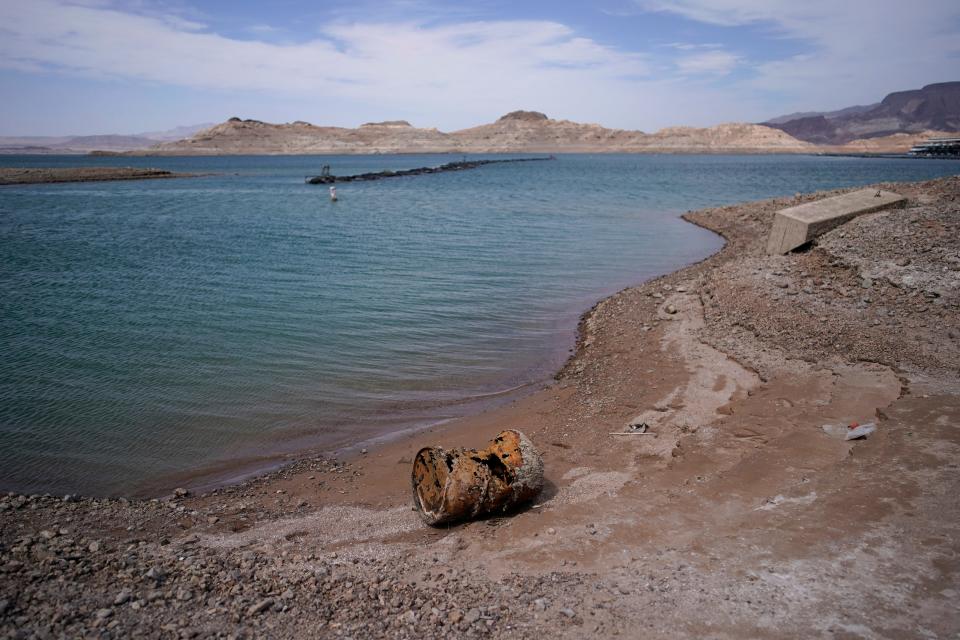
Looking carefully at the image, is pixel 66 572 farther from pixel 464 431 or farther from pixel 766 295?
pixel 766 295

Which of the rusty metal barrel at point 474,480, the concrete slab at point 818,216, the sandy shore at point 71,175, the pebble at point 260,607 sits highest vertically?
the sandy shore at point 71,175

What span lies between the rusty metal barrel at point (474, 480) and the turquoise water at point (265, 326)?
110 inches

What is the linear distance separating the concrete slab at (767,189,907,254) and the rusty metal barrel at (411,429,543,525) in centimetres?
1167

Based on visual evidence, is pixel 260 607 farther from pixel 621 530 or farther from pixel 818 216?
pixel 818 216

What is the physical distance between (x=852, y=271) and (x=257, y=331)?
13264 millimetres

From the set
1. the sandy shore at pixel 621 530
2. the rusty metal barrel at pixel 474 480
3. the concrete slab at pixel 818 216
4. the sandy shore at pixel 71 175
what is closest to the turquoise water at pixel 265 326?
the sandy shore at pixel 621 530

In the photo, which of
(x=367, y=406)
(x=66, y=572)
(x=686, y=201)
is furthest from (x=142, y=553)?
(x=686, y=201)

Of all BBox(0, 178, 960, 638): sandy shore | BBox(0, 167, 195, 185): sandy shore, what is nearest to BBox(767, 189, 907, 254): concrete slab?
BBox(0, 178, 960, 638): sandy shore

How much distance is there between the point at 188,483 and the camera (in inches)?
300

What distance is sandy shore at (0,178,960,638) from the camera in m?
4.37

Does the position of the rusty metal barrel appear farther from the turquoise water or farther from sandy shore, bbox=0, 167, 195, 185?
sandy shore, bbox=0, 167, 195, 185

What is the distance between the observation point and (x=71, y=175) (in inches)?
2490

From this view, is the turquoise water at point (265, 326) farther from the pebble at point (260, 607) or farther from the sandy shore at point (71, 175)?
the sandy shore at point (71, 175)

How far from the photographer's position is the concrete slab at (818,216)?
14328 millimetres
